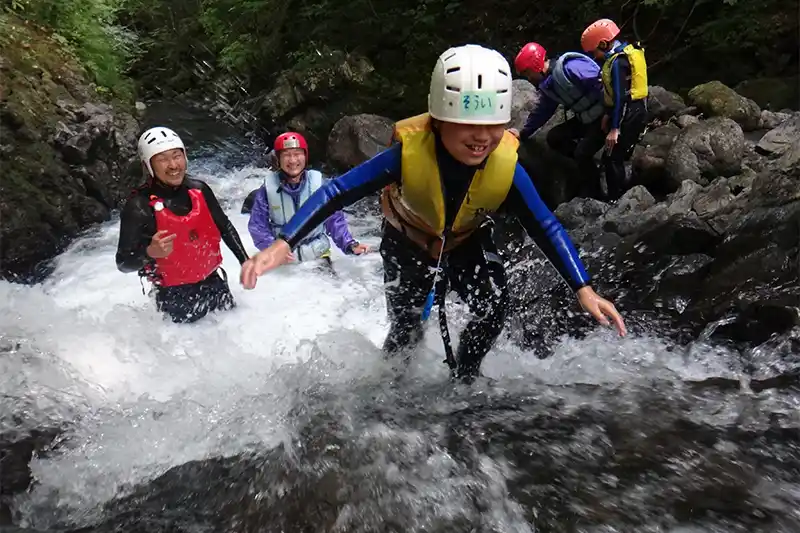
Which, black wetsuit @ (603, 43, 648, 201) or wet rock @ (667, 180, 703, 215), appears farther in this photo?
black wetsuit @ (603, 43, 648, 201)

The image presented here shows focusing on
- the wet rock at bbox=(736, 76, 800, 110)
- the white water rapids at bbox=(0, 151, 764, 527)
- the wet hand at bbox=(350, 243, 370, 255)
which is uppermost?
the wet rock at bbox=(736, 76, 800, 110)

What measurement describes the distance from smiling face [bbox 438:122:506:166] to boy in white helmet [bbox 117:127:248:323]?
2.28 m

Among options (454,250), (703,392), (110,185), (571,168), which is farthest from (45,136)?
(703,392)

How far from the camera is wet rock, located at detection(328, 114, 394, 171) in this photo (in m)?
10.5

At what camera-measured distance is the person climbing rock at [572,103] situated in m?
7.41

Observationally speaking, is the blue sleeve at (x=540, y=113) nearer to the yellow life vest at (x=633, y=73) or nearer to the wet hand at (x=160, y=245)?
the yellow life vest at (x=633, y=73)

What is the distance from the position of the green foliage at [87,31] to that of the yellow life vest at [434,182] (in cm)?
767

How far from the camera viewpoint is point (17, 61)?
7.52 metres

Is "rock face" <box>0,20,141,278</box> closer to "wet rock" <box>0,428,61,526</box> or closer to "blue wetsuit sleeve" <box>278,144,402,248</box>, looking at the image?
"wet rock" <box>0,428,61,526</box>

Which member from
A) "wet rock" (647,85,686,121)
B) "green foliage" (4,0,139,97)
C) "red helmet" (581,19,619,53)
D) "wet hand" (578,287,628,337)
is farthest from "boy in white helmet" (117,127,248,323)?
"wet rock" (647,85,686,121)

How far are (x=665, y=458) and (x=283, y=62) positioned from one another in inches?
605

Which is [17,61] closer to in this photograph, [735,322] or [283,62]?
[735,322]

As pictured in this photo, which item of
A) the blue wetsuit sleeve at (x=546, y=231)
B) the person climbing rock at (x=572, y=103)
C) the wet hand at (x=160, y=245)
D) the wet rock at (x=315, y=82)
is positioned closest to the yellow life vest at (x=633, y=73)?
the person climbing rock at (x=572, y=103)

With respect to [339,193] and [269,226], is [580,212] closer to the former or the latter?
[269,226]
